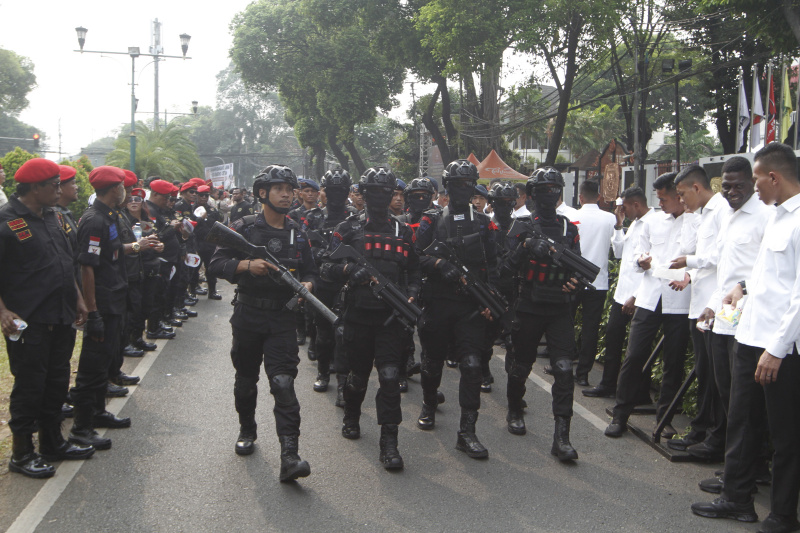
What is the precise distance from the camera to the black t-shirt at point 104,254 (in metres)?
5.74

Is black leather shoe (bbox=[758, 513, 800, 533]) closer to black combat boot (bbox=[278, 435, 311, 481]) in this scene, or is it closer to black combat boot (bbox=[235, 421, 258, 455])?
black combat boot (bbox=[278, 435, 311, 481])

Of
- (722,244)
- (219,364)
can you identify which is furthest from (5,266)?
(722,244)

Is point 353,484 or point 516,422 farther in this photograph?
point 516,422

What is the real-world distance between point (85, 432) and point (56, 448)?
32 cm

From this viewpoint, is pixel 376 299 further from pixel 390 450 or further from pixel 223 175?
pixel 223 175

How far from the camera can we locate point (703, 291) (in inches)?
219

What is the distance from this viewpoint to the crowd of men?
4344 millimetres

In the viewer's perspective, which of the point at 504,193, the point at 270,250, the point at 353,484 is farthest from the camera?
the point at 504,193

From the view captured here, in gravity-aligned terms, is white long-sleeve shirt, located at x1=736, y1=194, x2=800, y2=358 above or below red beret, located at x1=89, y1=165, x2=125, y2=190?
below

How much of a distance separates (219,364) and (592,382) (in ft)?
14.3

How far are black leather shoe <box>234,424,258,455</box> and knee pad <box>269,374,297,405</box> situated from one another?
0.64 meters

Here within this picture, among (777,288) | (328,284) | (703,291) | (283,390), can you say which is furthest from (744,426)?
(328,284)

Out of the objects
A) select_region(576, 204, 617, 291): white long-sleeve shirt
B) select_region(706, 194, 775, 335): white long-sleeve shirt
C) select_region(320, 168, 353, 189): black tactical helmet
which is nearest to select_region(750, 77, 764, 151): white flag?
select_region(576, 204, 617, 291): white long-sleeve shirt

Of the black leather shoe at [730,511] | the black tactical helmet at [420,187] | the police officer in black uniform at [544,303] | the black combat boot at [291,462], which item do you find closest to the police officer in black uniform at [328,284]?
the black tactical helmet at [420,187]
